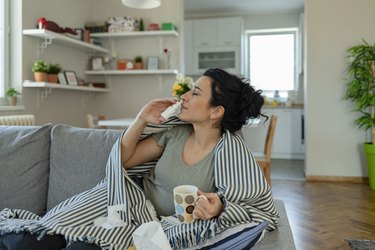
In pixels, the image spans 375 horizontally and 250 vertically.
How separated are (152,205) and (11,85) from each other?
9.80 ft

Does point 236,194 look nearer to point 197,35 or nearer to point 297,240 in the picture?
point 297,240

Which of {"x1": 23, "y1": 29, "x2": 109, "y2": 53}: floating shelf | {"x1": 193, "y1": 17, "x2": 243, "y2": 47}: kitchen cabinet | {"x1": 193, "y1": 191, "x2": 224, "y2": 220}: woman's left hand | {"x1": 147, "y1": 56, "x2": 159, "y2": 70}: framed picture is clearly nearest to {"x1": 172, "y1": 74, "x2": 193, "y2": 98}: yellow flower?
{"x1": 23, "y1": 29, "x2": 109, "y2": 53}: floating shelf

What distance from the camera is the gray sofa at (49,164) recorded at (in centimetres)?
157

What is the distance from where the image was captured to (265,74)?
7055 millimetres

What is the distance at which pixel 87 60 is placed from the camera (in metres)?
5.04

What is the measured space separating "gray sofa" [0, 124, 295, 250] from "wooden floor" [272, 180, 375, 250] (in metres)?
1.56

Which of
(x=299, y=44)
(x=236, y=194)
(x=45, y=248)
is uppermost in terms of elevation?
(x=299, y=44)

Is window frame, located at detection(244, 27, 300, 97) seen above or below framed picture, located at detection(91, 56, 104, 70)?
above

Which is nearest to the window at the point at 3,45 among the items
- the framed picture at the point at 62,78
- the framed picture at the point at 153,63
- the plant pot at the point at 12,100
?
the plant pot at the point at 12,100

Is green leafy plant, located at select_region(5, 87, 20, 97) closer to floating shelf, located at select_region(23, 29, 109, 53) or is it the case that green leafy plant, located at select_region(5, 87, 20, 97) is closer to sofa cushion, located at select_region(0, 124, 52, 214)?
floating shelf, located at select_region(23, 29, 109, 53)

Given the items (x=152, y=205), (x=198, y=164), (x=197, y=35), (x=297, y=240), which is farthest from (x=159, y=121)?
(x=197, y=35)

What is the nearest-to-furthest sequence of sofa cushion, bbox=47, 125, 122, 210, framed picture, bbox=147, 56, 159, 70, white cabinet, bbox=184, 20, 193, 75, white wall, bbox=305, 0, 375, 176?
1. sofa cushion, bbox=47, 125, 122, 210
2. white wall, bbox=305, 0, 375, 176
3. framed picture, bbox=147, 56, 159, 70
4. white cabinet, bbox=184, 20, 193, 75

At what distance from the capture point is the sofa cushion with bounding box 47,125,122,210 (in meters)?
1.56

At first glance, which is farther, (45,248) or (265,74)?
(265,74)
